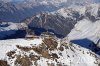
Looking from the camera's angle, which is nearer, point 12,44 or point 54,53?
point 12,44

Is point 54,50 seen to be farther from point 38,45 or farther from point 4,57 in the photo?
point 4,57

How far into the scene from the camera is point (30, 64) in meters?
90.8

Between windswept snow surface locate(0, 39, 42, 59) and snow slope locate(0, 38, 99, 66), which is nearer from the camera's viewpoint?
snow slope locate(0, 38, 99, 66)

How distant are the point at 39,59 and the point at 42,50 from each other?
5537 millimetres

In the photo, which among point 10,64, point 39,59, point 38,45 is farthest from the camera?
point 38,45

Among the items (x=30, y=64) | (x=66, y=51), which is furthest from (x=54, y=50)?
(x=30, y=64)

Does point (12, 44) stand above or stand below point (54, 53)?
above

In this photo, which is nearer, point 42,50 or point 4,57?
point 4,57

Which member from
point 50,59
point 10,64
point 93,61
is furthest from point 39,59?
point 93,61

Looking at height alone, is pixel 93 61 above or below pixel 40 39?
below

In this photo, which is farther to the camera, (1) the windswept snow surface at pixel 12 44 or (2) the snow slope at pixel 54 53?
(1) the windswept snow surface at pixel 12 44

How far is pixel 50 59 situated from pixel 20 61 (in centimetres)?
1042

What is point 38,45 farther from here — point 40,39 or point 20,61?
point 20,61

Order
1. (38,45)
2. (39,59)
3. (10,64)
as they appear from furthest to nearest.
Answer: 1. (38,45)
2. (39,59)
3. (10,64)
